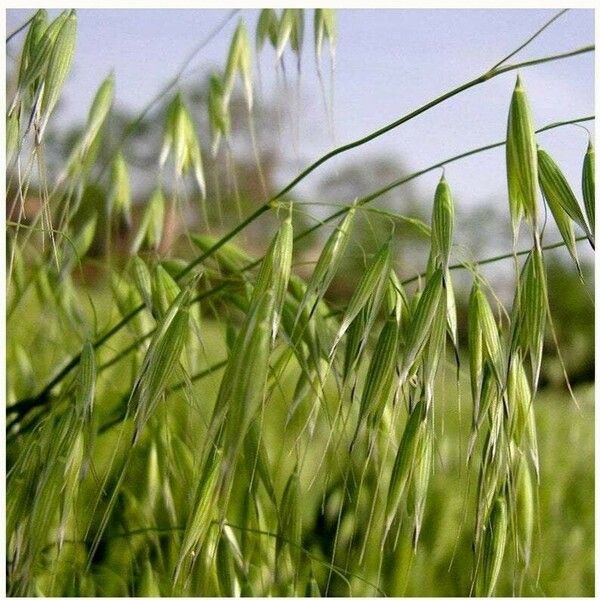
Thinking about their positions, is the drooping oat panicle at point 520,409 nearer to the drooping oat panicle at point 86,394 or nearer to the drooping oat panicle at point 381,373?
the drooping oat panicle at point 381,373

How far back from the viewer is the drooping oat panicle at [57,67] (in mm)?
447

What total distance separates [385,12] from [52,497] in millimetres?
546

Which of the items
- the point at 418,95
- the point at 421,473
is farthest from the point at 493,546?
the point at 418,95

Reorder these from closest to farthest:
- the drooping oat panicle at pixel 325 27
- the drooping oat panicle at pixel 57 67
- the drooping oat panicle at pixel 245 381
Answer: the drooping oat panicle at pixel 245 381, the drooping oat panicle at pixel 57 67, the drooping oat panicle at pixel 325 27

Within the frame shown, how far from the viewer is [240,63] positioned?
592 mm

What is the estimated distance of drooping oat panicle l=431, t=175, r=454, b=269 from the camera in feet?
1.33

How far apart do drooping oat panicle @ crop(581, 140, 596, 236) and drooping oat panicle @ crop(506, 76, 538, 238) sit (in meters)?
0.05

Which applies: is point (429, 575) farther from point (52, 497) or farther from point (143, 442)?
point (52, 497)

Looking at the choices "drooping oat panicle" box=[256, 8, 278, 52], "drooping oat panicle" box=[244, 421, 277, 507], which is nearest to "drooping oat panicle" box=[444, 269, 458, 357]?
"drooping oat panicle" box=[244, 421, 277, 507]

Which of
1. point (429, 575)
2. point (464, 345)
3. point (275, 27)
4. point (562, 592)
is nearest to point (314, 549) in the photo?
point (429, 575)

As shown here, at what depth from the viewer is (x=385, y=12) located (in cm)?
79

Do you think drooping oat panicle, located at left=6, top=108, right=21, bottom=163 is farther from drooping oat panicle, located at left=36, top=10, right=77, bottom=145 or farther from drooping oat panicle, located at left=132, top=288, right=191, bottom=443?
drooping oat panicle, located at left=132, top=288, right=191, bottom=443

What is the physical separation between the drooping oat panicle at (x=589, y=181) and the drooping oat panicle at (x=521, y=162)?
0.05 m

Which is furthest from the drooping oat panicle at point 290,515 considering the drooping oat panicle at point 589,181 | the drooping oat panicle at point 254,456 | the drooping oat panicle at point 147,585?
the drooping oat panicle at point 589,181
